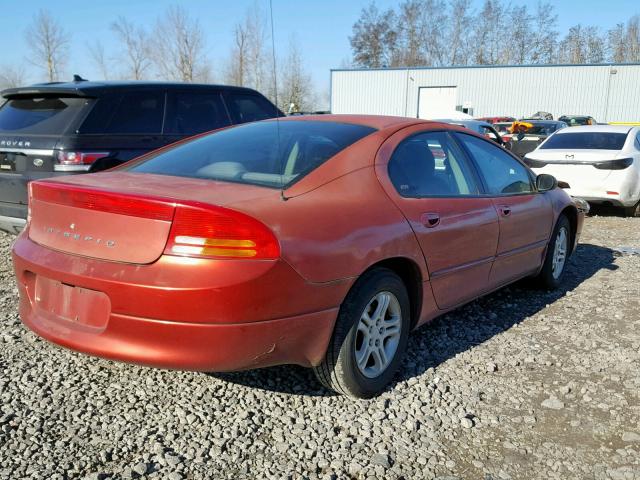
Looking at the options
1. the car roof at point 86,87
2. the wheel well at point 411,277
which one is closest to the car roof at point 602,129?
the car roof at point 86,87

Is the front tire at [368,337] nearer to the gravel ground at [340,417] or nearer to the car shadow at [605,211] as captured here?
the gravel ground at [340,417]

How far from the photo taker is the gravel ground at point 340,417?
2602 mm

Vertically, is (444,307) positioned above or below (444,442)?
above

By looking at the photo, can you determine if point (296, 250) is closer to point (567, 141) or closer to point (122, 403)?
point (122, 403)

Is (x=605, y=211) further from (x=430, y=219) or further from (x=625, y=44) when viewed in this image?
(x=625, y=44)

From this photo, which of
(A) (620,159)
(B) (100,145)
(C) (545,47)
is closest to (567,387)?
(B) (100,145)

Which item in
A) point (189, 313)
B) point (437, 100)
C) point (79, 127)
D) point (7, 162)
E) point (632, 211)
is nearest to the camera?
point (189, 313)

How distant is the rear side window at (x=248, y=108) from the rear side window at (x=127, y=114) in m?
1.00

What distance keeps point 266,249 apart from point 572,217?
13.0 ft

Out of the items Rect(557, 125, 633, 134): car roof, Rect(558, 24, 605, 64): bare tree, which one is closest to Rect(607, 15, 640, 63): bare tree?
Rect(558, 24, 605, 64): bare tree

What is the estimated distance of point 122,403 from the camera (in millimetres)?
3055

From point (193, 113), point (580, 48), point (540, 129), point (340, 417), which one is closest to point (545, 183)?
point (340, 417)

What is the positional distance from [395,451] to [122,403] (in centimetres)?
137

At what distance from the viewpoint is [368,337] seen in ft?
10.3
